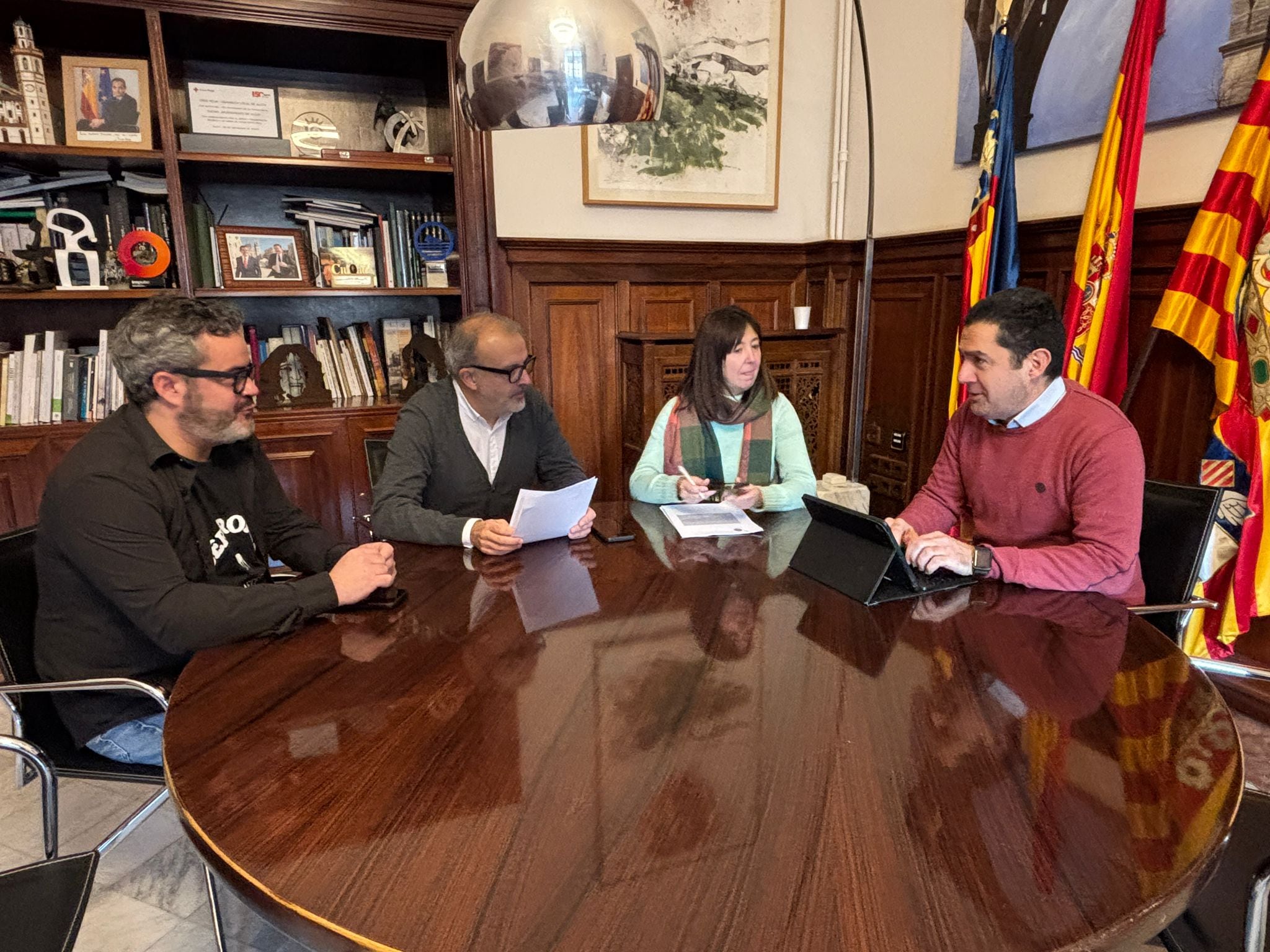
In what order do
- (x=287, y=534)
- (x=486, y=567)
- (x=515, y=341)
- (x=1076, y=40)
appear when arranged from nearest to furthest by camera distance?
(x=486, y=567)
(x=287, y=534)
(x=515, y=341)
(x=1076, y=40)

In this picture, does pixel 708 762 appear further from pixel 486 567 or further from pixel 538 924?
pixel 486 567

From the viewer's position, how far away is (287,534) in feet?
5.93

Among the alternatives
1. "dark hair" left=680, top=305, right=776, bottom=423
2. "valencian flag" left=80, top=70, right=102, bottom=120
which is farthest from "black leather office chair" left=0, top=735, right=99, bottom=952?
"valencian flag" left=80, top=70, right=102, bottom=120

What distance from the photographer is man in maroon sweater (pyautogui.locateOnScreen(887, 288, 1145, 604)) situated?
1510 millimetres

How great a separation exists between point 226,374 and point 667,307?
2.48 m

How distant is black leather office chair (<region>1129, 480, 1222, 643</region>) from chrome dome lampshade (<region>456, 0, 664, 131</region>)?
136 cm

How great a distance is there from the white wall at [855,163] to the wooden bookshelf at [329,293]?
0.46 metres

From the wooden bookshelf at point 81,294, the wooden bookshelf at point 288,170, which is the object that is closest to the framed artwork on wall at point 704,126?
the wooden bookshelf at point 288,170

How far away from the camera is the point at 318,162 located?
9.37 feet

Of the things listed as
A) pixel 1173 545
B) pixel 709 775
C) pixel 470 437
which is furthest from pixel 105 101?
pixel 1173 545

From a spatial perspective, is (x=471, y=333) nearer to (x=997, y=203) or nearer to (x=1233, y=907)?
(x=1233, y=907)

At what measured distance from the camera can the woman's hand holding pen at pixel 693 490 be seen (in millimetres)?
2072

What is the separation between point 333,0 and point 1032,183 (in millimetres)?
2606

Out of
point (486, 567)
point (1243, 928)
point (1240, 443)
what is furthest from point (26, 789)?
point (1240, 443)
